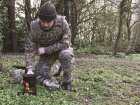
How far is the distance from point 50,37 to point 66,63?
0.71 metres

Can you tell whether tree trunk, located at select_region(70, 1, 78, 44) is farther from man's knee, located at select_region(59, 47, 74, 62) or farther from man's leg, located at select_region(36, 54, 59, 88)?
man's knee, located at select_region(59, 47, 74, 62)

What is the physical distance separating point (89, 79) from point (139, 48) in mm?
26807

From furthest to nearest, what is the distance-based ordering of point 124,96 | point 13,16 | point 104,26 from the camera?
point 104,26 → point 13,16 → point 124,96

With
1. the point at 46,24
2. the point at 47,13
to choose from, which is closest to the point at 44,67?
the point at 46,24

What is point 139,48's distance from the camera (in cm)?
3738

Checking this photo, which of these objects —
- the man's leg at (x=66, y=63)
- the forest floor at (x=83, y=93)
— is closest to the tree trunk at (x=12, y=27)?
the forest floor at (x=83, y=93)

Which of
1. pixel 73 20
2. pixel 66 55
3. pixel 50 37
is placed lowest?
pixel 73 20

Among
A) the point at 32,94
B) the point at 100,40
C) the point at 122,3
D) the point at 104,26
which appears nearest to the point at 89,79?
the point at 32,94

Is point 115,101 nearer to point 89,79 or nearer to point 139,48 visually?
point 89,79

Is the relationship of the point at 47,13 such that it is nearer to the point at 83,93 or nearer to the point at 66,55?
the point at 66,55

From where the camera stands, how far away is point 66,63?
9000 mm

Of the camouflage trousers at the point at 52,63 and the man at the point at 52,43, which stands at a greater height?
the man at the point at 52,43

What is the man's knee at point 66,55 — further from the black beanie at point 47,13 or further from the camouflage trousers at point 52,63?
the black beanie at point 47,13

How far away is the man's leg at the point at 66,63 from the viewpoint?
352 inches
